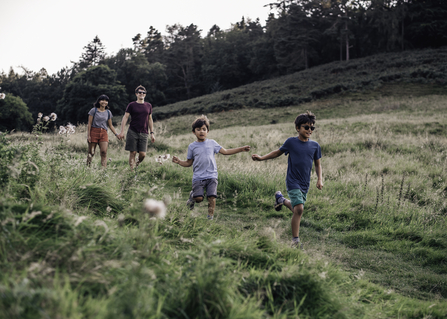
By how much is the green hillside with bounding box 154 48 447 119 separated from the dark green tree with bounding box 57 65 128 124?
15.1 m

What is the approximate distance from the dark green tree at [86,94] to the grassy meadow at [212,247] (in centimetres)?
5199

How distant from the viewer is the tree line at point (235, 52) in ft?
175

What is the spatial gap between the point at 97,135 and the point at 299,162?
5.66 m

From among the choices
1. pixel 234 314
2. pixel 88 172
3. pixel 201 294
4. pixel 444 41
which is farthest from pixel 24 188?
pixel 444 41

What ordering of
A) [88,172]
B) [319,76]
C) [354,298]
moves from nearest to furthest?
[354,298], [88,172], [319,76]

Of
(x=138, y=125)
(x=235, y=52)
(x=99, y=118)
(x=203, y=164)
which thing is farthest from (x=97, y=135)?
(x=235, y=52)

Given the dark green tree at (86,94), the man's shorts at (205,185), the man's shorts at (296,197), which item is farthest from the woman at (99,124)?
the dark green tree at (86,94)

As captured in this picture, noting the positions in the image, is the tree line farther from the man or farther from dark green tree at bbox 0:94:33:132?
the man

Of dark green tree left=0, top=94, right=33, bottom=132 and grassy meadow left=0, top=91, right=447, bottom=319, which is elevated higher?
dark green tree left=0, top=94, right=33, bottom=132

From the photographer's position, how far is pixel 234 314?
1973 millimetres

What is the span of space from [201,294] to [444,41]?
66.0 metres

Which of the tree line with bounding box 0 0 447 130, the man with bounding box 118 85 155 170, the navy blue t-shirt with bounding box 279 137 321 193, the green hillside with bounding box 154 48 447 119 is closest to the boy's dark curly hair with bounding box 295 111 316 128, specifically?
the navy blue t-shirt with bounding box 279 137 321 193

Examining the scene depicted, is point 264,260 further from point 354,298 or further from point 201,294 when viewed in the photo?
point 201,294

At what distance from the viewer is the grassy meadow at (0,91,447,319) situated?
1.94 metres
